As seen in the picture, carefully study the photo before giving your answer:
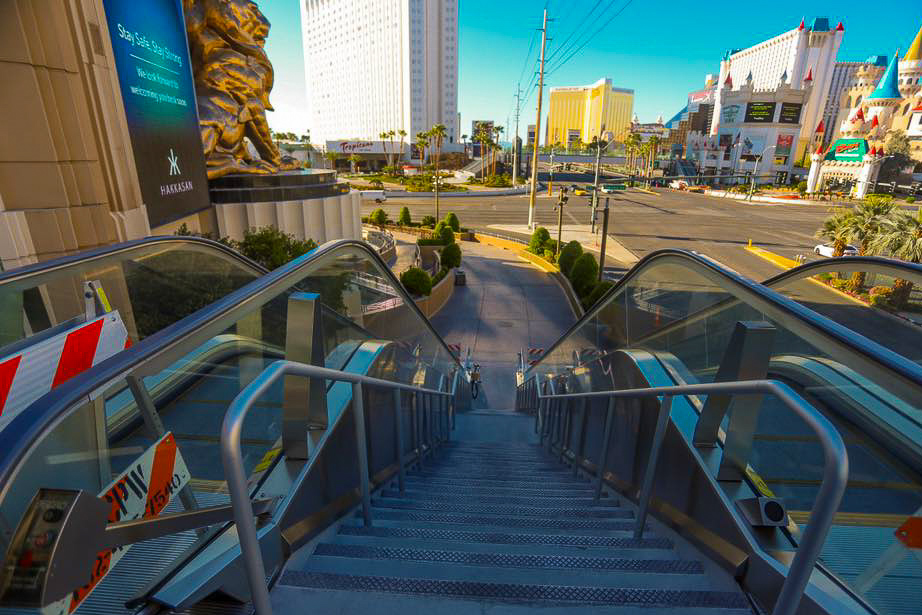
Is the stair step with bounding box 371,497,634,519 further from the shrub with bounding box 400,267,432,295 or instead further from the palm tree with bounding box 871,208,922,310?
the palm tree with bounding box 871,208,922,310

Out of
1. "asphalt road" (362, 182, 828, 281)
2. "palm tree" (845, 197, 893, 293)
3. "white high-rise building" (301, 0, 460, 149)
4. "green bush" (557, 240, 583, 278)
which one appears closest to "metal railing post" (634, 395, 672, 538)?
"green bush" (557, 240, 583, 278)

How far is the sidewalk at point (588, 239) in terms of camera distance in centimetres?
2602

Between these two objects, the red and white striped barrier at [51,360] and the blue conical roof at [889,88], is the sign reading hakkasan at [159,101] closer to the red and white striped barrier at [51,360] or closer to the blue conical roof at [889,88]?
the red and white striped barrier at [51,360]

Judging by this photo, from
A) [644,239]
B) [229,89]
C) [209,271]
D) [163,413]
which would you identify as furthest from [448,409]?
[644,239]

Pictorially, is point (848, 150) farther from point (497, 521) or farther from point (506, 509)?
point (497, 521)

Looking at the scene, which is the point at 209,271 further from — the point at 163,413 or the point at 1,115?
the point at 163,413

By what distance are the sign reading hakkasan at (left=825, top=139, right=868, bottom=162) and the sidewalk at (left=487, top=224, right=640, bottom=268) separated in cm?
4540

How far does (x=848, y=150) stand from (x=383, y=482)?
2991 inches

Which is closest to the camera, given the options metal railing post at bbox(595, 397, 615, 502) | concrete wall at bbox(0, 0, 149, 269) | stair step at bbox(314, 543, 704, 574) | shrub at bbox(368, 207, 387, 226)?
stair step at bbox(314, 543, 704, 574)

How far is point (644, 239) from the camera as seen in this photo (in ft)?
102

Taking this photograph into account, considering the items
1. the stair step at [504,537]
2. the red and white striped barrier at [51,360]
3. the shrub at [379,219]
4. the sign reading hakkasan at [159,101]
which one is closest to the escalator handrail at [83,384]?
the red and white striped barrier at [51,360]

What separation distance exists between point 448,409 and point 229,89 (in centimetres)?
1562

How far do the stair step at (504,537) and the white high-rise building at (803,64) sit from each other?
96.2 metres

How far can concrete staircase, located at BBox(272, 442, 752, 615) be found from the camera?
66.7 inches
